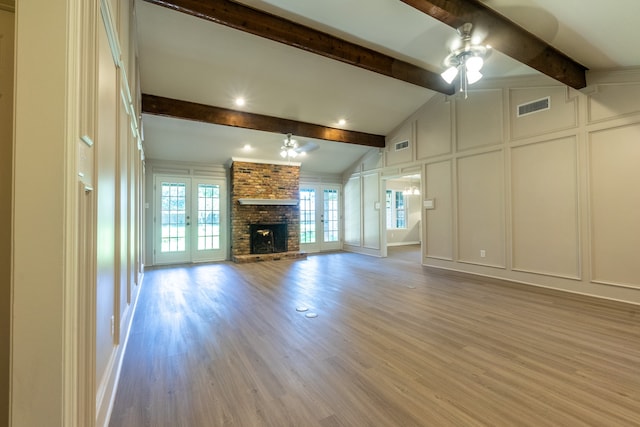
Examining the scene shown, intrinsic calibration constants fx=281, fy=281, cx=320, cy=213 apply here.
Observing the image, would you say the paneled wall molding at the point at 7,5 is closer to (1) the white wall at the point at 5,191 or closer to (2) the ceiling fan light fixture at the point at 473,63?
(1) the white wall at the point at 5,191

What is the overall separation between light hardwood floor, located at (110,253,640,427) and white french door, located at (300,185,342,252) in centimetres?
453

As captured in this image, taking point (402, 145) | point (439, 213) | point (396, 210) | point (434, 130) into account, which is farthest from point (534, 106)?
point (396, 210)

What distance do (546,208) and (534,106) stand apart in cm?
165

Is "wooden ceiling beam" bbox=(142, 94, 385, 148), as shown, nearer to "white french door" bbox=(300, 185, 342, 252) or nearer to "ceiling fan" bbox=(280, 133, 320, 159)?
"ceiling fan" bbox=(280, 133, 320, 159)

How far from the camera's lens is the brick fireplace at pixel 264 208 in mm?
7309

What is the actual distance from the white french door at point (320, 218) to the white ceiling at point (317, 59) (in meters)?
2.31

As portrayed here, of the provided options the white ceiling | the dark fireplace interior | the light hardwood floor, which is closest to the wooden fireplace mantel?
the dark fireplace interior

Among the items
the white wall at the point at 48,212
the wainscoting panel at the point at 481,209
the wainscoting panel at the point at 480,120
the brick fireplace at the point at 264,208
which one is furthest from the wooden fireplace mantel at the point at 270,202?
the white wall at the point at 48,212

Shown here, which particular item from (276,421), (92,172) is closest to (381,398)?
(276,421)

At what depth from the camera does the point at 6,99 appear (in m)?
1.12

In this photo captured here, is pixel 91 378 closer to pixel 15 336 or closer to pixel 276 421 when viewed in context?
pixel 15 336

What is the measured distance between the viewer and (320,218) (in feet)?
29.5

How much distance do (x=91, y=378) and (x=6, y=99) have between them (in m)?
1.24

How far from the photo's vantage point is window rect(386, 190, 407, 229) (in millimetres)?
10445
